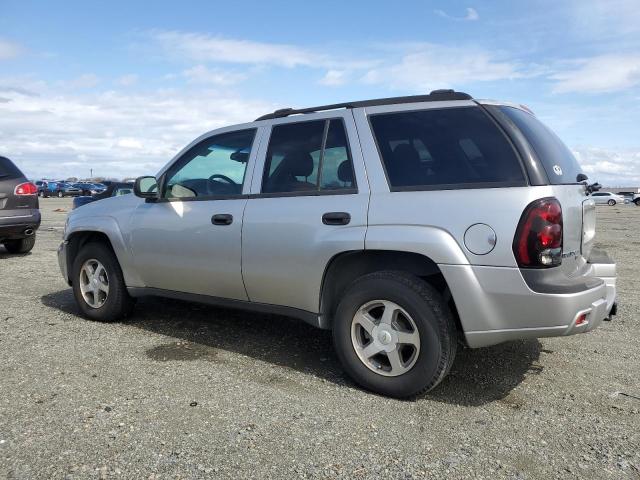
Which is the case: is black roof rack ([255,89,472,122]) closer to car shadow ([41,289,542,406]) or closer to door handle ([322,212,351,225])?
door handle ([322,212,351,225])

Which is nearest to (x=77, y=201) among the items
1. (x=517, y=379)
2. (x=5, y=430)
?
(x=5, y=430)

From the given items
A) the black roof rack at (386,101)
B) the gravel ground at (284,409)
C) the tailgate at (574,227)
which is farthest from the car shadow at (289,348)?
the black roof rack at (386,101)

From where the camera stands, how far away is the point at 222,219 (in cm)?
418

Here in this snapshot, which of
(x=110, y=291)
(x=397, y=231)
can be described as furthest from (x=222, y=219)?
(x=110, y=291)

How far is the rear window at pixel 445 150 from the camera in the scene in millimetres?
3170

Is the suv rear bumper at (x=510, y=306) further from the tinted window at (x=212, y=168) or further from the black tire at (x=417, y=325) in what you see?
the tinted window at (x=212, y=168)

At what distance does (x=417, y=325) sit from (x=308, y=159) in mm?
1442

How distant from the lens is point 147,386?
11.7ft

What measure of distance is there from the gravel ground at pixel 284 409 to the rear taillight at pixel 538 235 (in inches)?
36.8

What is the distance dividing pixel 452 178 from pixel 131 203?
9.87 ft

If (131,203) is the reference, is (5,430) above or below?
below

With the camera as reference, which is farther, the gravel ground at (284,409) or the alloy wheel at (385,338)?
the alloy wheel at (385,338)

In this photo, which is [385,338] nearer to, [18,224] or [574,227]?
[574,227]

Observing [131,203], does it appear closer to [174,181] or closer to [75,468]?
[174,181]
